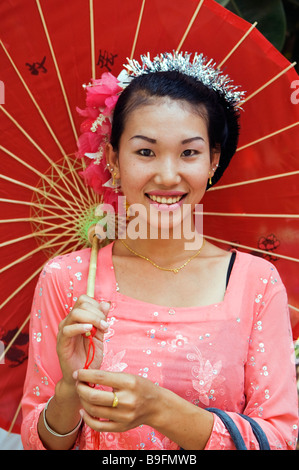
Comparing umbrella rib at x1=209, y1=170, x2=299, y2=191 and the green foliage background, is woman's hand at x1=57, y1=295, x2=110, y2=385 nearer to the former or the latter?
umbrella rib at x1=209, y1=170, x2=299, y2=191

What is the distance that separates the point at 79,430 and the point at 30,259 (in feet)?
1.86

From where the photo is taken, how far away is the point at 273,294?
5.69ft

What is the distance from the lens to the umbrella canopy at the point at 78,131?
5.44 ft

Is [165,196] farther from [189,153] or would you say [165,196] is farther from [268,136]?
[268,136]

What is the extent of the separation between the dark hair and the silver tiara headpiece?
0.01 m

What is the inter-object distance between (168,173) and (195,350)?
0.53 meters

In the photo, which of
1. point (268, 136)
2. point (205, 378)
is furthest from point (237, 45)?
point (205, 378)

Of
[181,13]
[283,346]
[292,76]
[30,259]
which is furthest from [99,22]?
[283,346]

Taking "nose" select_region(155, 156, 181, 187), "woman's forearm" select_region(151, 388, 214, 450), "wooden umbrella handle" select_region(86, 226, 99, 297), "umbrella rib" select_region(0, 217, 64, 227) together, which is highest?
"nose" select_region(155, 156, 181, 187)

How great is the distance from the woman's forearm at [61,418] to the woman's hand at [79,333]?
0.04 m

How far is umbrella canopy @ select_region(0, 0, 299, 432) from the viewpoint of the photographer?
5.44ft

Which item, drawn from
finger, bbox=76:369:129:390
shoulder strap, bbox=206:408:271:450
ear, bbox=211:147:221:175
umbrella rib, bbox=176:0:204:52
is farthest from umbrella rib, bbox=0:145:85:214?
shoulder strap, bbox=206:408:271:450

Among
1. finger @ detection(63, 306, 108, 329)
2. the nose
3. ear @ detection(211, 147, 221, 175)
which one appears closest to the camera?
finger @ detection(63, 306, 108, 329)

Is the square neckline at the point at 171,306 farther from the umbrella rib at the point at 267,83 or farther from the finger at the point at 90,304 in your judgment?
the umbrella rib at the point at 267,83
